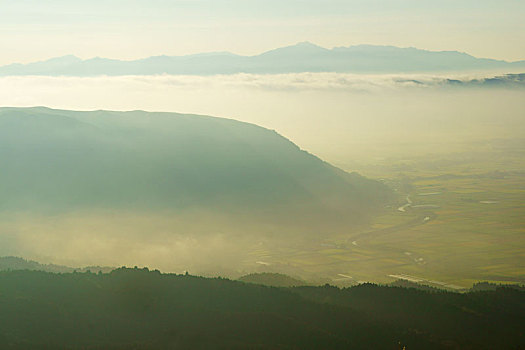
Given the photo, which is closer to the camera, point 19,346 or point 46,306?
point 19,346

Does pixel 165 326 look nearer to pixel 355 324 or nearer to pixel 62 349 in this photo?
pixel 62 349

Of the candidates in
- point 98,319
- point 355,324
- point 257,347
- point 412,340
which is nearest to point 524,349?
point 412,340

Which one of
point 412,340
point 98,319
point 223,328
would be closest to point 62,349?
point 98,319

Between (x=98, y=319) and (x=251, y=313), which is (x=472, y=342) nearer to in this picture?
(x=251, y=313)

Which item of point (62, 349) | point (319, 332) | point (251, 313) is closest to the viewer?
point (62, 349)

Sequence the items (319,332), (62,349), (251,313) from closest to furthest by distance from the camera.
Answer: (62,349), (319,332), (251,313)

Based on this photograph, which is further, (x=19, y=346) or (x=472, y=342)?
(x=472, y=342)

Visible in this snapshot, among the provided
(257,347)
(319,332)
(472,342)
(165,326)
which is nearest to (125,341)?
(165,326)

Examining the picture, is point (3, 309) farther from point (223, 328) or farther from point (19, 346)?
point (223, 328)
